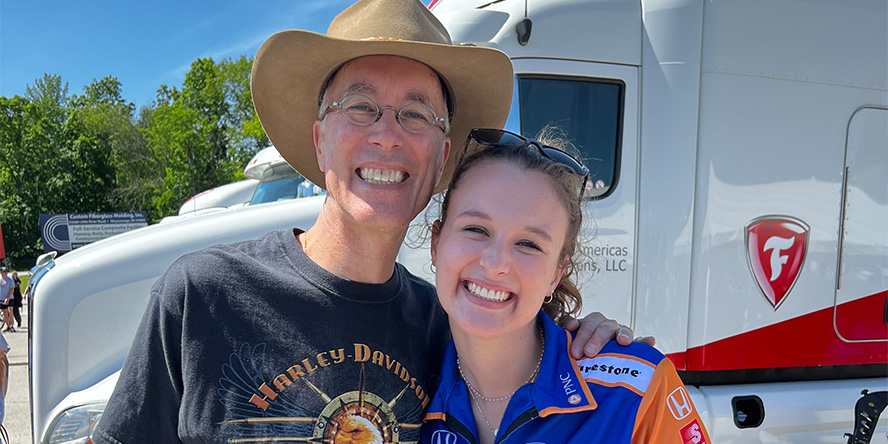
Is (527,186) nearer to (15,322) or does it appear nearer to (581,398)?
(581,398)

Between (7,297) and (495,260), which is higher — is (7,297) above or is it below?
below

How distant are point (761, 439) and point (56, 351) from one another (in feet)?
11.5

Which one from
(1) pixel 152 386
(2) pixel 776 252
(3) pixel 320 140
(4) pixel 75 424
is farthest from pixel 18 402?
(2) pixel 776 252

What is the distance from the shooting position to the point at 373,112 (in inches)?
65.6

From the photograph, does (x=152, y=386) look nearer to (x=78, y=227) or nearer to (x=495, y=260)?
(x=495, y=260)

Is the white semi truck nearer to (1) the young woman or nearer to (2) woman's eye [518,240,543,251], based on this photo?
(1) the young woman

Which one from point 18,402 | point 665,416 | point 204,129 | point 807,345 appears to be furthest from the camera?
point 204,129

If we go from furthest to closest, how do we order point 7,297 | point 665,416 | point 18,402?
point 7,297, point 18,402, point 665,416

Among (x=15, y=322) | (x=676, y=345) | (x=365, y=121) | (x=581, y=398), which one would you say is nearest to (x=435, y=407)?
(x=581, y=398)

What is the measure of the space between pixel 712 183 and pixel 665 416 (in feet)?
6.48

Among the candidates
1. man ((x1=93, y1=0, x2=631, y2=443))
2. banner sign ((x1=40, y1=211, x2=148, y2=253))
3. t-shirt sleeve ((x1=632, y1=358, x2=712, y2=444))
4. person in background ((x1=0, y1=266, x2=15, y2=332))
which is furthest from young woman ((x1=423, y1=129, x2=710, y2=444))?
banner sign ((x1=40, y1=211, x2=148, y2=253))

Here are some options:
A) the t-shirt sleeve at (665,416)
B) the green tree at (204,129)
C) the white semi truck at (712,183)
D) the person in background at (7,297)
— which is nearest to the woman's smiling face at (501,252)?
the t-shirt sleeve at (665,416)

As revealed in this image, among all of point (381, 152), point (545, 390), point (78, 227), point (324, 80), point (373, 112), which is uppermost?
point (78, 227)

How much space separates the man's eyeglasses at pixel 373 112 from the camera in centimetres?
166
